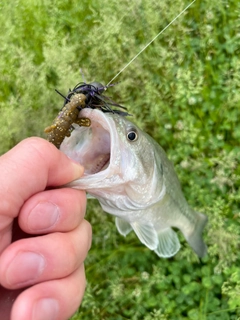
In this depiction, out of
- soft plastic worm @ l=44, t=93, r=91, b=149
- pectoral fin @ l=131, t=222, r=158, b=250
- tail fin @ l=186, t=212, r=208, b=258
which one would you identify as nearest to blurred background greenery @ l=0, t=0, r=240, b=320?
tail fin @ l=186, t=212, r=208, b=258

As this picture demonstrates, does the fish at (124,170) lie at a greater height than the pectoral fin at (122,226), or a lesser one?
greater

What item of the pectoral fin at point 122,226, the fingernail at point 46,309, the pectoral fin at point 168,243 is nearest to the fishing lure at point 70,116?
the fingernail at point 46,309

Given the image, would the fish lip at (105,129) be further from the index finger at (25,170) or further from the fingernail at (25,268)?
the fingernail at (25,268)

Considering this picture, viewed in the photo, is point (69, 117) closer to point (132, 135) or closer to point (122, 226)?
point (132, 135)

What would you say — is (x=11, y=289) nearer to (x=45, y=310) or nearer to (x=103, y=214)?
(x=45, y=310)

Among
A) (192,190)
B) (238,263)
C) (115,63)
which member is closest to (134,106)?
(115,63)
